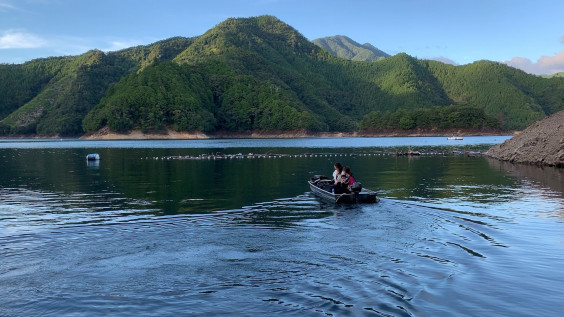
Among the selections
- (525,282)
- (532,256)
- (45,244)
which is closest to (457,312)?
(525,282)

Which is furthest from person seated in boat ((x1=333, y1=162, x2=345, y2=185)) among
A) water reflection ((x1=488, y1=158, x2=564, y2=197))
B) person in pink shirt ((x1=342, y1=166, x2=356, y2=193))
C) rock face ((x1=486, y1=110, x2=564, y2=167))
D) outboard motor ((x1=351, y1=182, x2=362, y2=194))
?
rock face ((x1=486, y1=110, x2=564, y2=167))

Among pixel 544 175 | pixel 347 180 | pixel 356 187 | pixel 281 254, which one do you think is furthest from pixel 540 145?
pixel 281 254

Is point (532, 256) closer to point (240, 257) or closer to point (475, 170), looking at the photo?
A: point (240, 257)

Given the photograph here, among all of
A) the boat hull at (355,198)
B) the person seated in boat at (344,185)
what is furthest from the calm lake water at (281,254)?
the person seated in boat at (344,185)

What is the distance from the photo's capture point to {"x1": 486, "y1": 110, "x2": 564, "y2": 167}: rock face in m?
53.2

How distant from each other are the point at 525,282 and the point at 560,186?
2708 cm

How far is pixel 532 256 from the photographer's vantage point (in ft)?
51.7

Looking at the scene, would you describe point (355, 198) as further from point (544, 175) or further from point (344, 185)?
point (544, 175)

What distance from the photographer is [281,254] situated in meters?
16.1

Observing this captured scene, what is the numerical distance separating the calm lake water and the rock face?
2480 centimetres

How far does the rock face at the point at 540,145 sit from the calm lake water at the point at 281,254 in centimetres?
2480

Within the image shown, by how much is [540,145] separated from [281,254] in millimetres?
52884

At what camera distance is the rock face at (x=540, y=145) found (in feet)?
175

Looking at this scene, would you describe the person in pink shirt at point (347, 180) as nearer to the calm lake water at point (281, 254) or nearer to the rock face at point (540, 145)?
the calm lake water at point (281, 254)
